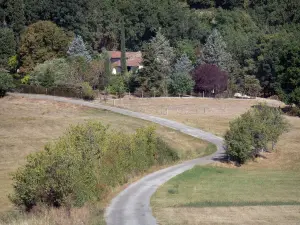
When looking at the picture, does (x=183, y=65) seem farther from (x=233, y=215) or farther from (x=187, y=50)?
(x=233, y=215)

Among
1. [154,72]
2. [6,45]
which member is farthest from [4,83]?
[154,72]

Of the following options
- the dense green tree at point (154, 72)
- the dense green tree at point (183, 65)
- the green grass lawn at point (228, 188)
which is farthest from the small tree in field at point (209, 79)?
the green grass lawn at point (228, 188)

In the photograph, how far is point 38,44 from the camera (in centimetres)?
9762

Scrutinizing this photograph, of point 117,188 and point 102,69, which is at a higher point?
point 102,69

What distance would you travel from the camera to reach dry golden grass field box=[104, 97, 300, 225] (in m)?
28.2

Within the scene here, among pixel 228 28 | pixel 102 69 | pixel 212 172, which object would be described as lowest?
pixel 212 172

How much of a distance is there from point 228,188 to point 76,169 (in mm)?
14504

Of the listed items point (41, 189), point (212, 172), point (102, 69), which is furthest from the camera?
point (102, 69)

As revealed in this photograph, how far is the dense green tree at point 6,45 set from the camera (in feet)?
326

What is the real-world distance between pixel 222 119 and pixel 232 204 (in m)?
41.1

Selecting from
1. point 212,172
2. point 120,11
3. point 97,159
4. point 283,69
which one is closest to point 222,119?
point 283,69

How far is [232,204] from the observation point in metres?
32.4

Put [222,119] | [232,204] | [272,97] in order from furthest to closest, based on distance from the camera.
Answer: [272,97] < [222,119] < [232,204]

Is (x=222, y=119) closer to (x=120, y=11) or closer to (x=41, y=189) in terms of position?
(x=41, y=189)
